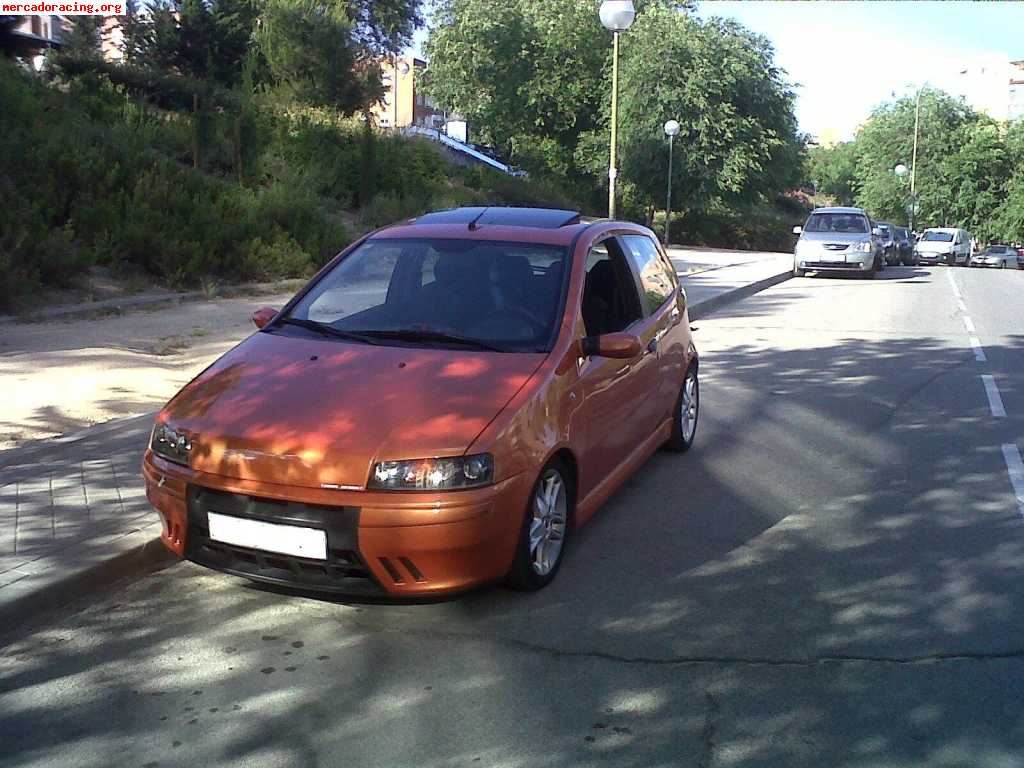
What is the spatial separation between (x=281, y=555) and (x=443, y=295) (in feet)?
6.02

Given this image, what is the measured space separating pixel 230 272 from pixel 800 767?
1369 centimetres

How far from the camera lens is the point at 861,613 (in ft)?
15.1

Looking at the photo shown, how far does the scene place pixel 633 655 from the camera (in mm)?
4176

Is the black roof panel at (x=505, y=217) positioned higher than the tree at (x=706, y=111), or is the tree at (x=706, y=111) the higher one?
the tree at (x=706, y=111)

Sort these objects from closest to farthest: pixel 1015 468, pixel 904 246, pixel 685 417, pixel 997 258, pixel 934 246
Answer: pixel 1015 468, pixel 685 417, pixel 904 246, pixel 934 246, pixel 997 258

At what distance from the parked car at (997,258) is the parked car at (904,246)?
6292 mm

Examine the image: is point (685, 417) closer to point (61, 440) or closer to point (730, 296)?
point (61, 440)

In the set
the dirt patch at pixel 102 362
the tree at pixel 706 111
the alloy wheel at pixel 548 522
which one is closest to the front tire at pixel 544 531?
the alloy wheel at pixel 548 522

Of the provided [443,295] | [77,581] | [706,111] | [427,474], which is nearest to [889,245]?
[706,111]

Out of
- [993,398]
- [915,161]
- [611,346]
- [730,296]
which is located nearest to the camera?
[611,346]

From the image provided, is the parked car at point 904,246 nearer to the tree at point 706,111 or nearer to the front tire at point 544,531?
the tree at point 706,111

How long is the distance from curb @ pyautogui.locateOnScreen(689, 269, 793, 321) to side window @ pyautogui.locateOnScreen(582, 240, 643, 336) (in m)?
10.0

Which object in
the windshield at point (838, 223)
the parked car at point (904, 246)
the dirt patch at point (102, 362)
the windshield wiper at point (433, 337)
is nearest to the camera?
the windshield wiper at point (433, 337)

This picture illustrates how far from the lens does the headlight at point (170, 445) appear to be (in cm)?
449
